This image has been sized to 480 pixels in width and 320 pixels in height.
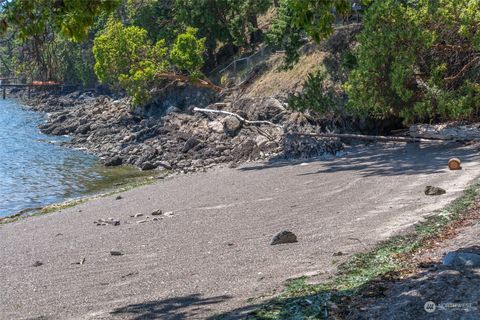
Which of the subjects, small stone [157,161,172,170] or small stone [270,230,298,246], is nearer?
small stone [270,230,298,246]

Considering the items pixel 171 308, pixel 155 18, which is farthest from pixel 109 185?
pixel 155 18

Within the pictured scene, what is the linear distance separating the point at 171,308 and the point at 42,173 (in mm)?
25270

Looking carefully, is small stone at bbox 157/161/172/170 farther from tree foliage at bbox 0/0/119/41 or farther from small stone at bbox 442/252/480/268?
small stone at bbox 442/252/480/268

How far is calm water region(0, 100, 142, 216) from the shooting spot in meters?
25.7

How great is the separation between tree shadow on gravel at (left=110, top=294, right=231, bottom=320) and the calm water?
15.8m

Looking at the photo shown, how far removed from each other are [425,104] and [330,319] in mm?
16744

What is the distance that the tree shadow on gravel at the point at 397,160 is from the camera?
58.2ft


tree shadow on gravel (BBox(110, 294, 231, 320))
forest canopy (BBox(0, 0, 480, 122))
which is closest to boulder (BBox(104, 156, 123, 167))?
forest canopy (BBox(0, 0, 480, 122))

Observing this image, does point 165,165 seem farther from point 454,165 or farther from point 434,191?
point 434,191

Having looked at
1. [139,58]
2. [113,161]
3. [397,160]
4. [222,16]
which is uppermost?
[222,16]

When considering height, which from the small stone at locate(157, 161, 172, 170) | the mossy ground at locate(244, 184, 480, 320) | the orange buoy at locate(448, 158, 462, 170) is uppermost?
the mossy ground at locate(244, 184, 480, 320)

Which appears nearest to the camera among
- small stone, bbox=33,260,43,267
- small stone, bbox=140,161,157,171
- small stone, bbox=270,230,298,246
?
small stone, bbox=270,230,298,246

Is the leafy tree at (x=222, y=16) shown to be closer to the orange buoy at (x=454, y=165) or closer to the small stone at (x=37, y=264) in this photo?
the orange buoy at (x=454, y=165)

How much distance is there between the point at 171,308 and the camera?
7.95m
